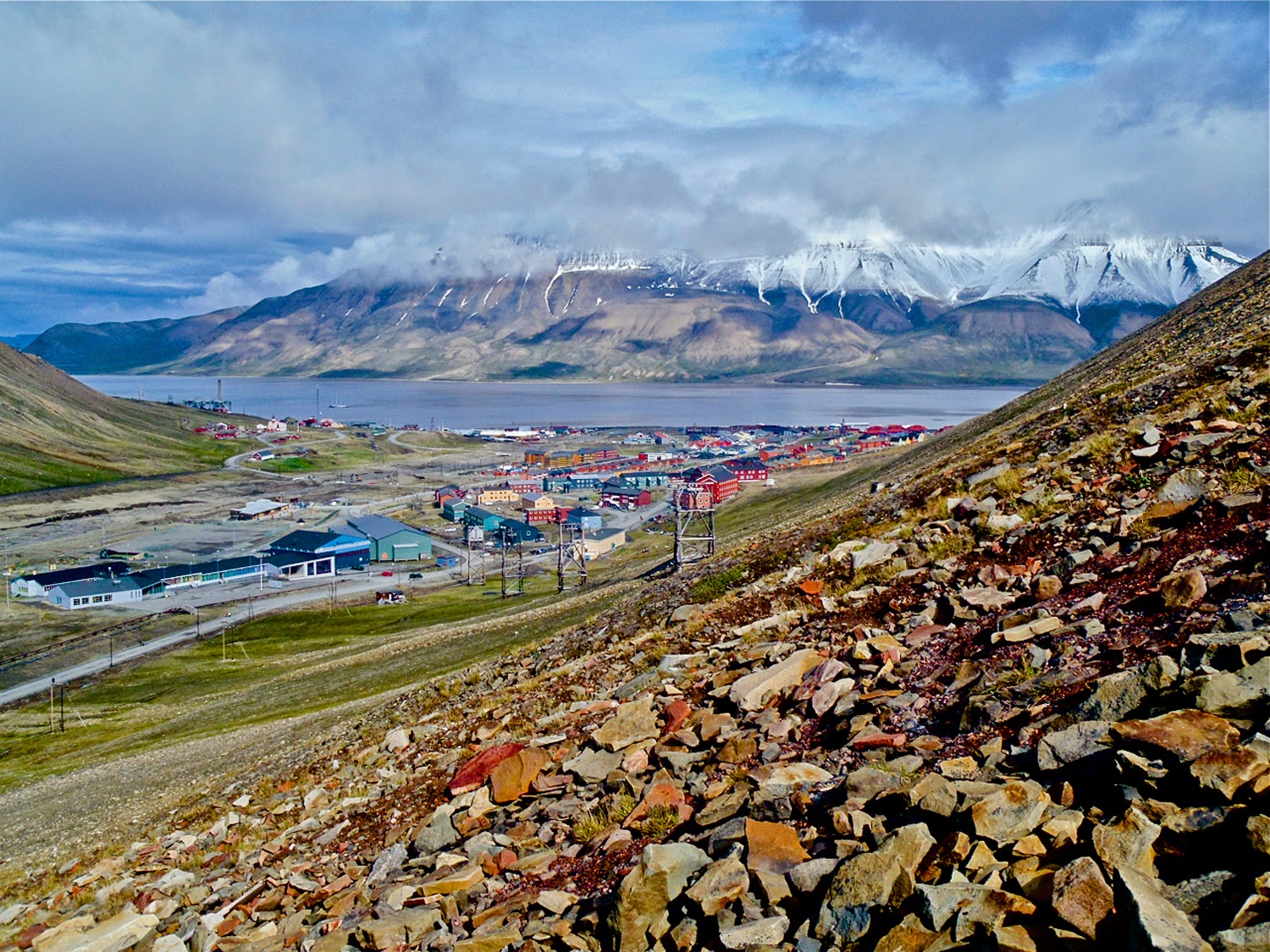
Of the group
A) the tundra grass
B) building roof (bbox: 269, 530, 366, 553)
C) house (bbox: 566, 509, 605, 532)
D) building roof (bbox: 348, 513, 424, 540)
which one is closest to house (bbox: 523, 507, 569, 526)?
house (bbox: 566, 509, 605, 532)

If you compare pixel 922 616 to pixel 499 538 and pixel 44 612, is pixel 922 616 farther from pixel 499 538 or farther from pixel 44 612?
pixel 499 538

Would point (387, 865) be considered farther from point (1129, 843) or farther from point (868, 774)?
point (1129, 843)

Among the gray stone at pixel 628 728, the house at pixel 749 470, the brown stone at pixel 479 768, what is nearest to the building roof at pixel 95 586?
the house at pixel 749 470

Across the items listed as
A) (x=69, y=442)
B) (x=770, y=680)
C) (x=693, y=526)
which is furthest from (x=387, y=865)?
(x=69, y=442)

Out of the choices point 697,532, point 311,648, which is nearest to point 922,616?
point 311,648

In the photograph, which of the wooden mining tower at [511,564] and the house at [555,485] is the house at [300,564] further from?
the house at [555,485]

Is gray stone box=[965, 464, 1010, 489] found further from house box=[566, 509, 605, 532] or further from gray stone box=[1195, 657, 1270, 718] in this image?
house box=[566, 509, 605, 532]
